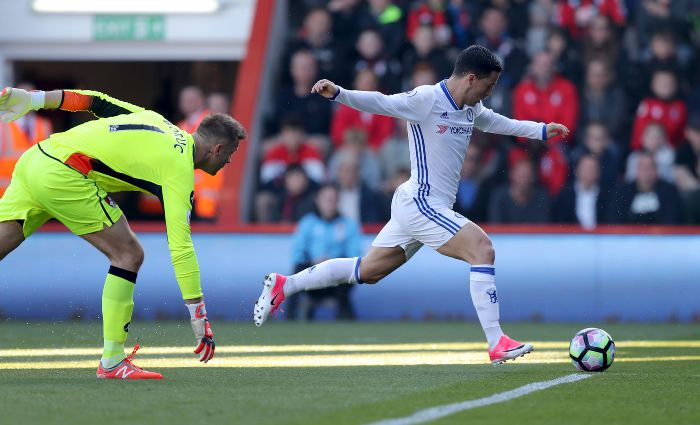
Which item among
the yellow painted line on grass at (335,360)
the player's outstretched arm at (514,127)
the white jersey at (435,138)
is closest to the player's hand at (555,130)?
the player's outstretched arm at (514,127)

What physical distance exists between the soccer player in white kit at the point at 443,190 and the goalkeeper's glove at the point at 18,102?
76.9 inches

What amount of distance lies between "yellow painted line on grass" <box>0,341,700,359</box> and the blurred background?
10.7 ft

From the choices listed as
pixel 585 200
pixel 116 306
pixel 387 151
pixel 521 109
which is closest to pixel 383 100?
pixel 116 306

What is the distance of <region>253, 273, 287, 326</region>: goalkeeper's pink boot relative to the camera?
971 cm

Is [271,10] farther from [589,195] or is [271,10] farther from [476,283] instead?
[476,283]

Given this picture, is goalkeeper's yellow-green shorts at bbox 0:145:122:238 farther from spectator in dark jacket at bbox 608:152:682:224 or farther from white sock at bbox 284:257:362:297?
spectator in dark jacket at bbox 608:152:682:224

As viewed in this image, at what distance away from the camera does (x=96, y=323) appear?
14.8 m

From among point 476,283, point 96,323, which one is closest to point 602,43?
point 96,323

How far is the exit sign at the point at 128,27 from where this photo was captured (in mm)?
19344

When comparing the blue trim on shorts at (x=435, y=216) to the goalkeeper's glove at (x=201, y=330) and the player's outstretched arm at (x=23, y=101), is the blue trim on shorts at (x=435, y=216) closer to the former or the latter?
the goalkeeper's glove at (x=201, y=330)

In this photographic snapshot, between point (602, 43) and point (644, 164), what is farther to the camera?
point (602, 43)

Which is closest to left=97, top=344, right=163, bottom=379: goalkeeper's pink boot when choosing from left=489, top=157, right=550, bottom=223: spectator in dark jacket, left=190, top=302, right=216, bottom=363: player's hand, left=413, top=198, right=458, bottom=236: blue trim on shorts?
left=190, top=302, right=216, bottom=363: player's hand

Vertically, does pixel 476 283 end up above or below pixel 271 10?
below

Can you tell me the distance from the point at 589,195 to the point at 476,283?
7.28 metres
